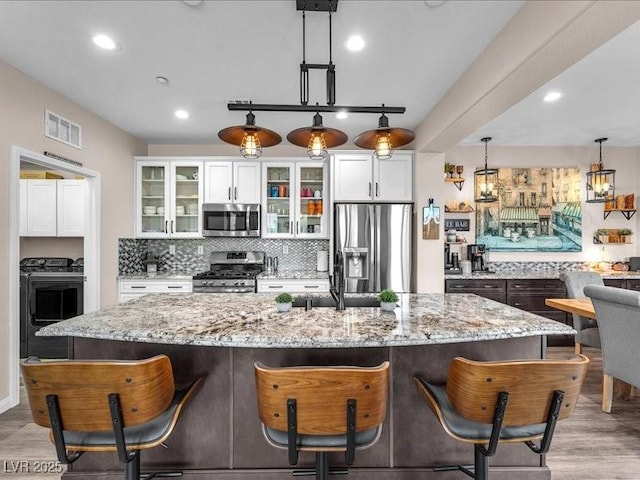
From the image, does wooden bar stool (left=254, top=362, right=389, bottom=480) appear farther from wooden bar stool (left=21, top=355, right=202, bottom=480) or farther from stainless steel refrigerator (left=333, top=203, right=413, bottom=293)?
stainless steel refrigerator (left=333, top=203, right=413, bottom=293)

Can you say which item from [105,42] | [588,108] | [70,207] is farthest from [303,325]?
[70,207]

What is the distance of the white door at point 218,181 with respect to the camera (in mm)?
4848

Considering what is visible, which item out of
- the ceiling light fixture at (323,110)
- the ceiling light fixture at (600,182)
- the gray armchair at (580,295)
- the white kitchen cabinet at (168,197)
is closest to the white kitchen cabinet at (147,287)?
the white kitchen cabinet at (168,197)

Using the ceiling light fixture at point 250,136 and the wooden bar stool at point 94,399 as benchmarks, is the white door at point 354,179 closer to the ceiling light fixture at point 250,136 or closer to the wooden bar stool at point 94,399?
the ceiling light fixture at point 250,136

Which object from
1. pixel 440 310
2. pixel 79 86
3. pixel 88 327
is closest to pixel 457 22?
pixel 440 310

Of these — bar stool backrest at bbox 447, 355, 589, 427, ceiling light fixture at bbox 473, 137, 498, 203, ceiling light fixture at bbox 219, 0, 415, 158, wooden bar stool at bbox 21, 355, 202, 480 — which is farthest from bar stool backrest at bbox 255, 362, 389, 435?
ceiling light fixture at bbox 473, 137, 498, 203

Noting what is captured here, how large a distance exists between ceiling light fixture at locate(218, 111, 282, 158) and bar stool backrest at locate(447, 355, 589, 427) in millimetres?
1537

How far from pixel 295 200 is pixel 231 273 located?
1262 millimetres

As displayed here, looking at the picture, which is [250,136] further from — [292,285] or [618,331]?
[618,331]

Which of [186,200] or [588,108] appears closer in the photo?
[588,108]

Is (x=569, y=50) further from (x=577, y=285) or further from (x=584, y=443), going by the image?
(x=577, y=285)

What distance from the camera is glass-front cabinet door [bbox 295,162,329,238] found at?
4910 mm

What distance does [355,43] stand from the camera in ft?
8.43

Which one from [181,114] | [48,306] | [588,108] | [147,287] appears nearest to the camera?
[588,108]
